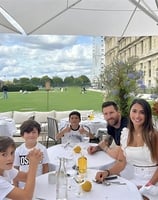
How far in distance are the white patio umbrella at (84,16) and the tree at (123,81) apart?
0.71 m

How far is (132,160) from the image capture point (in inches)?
102

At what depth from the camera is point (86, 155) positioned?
3.09 metres

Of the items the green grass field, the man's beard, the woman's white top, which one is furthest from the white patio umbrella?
the green grass field

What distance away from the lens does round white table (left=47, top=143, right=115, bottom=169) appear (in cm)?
276

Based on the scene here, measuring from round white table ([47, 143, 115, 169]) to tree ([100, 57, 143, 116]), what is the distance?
6.62 ft

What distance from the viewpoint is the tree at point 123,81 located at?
17.5ft

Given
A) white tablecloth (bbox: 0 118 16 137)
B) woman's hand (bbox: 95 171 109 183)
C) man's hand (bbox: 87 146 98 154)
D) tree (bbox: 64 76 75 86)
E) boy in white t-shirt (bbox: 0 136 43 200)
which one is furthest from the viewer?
tree (bbox: 64 76 75 86)

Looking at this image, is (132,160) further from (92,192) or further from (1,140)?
(1,140)

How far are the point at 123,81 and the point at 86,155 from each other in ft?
8.45

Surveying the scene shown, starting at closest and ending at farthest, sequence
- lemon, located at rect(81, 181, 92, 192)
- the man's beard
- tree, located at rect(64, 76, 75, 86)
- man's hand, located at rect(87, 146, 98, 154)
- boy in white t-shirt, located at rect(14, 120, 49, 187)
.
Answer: lemon, located at rect(81, 181, 92, 192) → boy in white t-shirt, located at rect(14, 120, 49, 187) → man's hand, located at rect(87, 146, 98, 154) → the man's beard → tree, located at rect(64, 76, 75, 86)

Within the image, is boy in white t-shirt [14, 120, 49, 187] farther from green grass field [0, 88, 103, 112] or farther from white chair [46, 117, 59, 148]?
green grass field [0, 88, 103, 112]

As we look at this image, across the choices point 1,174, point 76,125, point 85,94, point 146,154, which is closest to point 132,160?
point 146,154

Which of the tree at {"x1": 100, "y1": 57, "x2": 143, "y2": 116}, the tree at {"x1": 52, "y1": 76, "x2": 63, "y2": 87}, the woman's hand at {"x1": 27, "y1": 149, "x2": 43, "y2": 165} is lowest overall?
the woman's hand at {"x1": 27, "y1": 149, "x2": 43, "y2": 165}

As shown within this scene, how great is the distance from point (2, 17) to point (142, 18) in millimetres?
2471
